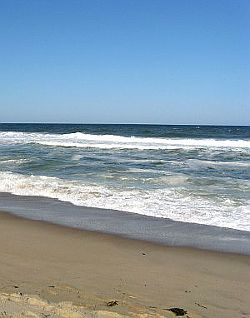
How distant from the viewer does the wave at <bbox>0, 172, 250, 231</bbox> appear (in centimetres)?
789

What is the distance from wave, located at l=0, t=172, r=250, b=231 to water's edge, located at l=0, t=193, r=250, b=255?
13.4 inches

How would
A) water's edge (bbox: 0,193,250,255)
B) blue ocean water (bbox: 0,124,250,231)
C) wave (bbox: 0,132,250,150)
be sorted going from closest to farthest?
water's edge (bbox: 0,193,250,255) → blue ocean water (bbox: 0,124,250,231) → wave (bbox: 0,132,250,150)

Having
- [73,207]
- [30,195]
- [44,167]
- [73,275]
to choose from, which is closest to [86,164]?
[44,167]

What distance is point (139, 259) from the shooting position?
5.50 m

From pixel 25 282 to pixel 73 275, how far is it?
1.96ft

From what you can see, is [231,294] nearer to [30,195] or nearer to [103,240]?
[103,240]

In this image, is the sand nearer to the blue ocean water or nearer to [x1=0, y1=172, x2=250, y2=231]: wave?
[x1=0, y1=172, x2=250, y2=231]: wave

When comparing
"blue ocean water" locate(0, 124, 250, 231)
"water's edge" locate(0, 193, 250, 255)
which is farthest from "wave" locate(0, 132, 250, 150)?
"water's edge" locate(0, 193, 250, 255)

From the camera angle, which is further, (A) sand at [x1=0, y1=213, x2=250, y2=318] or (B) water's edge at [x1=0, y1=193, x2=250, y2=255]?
(B) water's edge at [x1=0, y1=193, x2=250, y2=255]

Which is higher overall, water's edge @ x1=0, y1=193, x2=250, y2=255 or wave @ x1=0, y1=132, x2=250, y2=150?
wave @ x1=0, y1=132, x2=250, y2=150

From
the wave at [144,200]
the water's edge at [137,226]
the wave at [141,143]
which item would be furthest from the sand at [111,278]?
the wave at [141,143]

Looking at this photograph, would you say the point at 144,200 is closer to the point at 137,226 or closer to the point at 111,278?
the point at 137,226

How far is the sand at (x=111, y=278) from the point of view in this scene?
3650 mm

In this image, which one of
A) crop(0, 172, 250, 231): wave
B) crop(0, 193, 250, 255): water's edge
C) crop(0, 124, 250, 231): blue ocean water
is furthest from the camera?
crop(0, 124, 250, 231): blue ocean water
